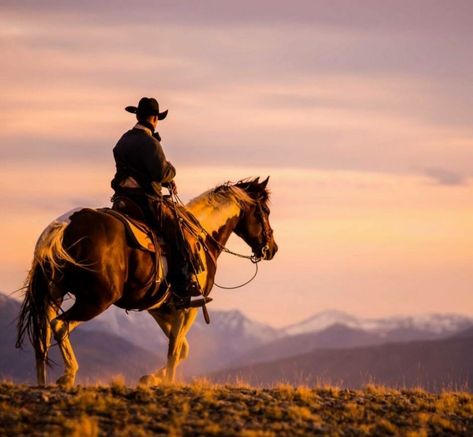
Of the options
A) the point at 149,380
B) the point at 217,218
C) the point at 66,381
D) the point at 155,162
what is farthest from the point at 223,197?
the point at 66,381

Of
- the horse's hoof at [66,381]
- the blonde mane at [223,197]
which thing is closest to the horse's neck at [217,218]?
the blonde mane at [223,197]

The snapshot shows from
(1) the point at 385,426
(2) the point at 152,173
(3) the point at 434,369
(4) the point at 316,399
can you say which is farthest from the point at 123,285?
(3) the point at 434,369

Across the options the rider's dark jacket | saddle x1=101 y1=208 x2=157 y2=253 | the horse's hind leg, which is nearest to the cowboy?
the rider's dark jacket

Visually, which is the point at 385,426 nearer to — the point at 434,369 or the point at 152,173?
the point at 152,173

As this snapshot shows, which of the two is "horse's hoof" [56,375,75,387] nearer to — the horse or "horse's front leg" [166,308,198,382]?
the horse

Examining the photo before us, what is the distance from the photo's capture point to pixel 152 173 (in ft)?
63.0

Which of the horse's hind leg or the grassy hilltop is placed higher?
the horse's hind leg

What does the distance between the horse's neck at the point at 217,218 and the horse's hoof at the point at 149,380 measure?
278 centimetres

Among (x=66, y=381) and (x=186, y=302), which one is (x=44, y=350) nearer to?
(x=66, y=381)

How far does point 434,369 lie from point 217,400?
171 metres

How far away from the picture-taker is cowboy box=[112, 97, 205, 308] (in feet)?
62.4

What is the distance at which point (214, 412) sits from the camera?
1605cm

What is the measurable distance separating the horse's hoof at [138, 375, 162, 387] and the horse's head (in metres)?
3.94

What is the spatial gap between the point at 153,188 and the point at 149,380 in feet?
10.0
